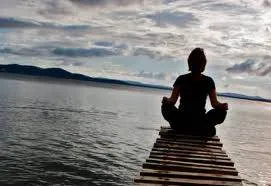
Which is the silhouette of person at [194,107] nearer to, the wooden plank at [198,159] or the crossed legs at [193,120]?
the crossed legs at [193,120]

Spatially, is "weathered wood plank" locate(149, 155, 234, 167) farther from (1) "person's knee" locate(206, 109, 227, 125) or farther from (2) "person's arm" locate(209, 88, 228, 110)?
(2) "person's arm" locate(209, 88, 228, 110)

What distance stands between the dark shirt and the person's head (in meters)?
0.42

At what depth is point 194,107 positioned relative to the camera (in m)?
14.9

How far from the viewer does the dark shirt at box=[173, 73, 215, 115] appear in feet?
48.1

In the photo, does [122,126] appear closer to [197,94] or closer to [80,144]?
[80,144]

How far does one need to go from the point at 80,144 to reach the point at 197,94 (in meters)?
44.9

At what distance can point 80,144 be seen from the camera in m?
58.1

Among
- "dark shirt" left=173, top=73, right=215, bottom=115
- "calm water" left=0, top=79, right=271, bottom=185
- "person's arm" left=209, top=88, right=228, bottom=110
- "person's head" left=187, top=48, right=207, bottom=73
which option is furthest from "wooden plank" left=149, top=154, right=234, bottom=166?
"calm water" left=0, top=79, right=271, bottom=185

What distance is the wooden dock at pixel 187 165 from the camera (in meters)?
9.09

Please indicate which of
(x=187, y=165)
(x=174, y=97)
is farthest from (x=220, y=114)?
(x=187, y=165)

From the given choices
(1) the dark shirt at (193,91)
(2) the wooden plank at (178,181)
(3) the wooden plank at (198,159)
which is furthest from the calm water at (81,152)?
(2) the wooden plank at (178,181)

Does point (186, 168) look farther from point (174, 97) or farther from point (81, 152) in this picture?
point (81, 152)

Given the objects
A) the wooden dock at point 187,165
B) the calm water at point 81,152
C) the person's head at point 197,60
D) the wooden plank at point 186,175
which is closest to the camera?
the wooden dock at point 187,165

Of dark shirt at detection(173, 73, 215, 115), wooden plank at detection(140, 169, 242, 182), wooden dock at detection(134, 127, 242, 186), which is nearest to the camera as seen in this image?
wooden dock at detection(134, 127, 242, 186)
